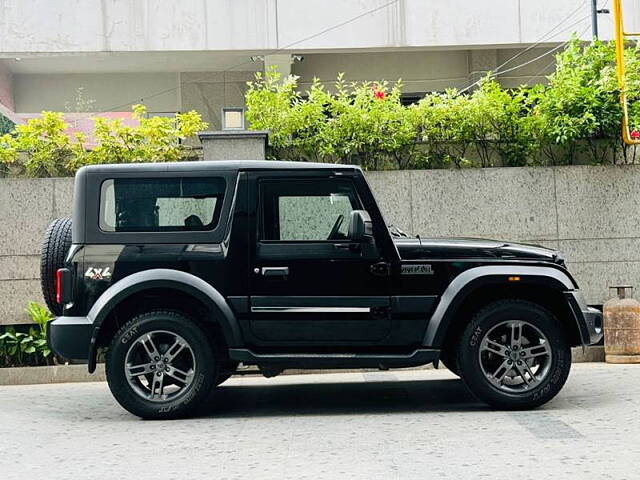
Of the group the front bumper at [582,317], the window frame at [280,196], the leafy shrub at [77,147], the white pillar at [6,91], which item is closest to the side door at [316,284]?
the window frame at [280,196]

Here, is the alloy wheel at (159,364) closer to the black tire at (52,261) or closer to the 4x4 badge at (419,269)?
the black tire at (52,261)

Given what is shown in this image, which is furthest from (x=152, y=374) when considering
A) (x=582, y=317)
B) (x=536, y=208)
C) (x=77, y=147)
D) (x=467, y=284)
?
(x=536, y=208)

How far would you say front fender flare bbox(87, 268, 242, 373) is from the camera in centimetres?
811

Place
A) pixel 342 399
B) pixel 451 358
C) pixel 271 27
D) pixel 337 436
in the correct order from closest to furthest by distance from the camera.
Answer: pixel 337 436
pixel 451 358
pixel 342 399
pixel 271 27

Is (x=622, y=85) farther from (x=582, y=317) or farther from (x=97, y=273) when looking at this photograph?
(x=97, y=273)

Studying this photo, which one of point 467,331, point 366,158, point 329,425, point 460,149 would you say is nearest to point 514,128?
point 460,149

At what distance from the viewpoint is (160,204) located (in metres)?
8.37

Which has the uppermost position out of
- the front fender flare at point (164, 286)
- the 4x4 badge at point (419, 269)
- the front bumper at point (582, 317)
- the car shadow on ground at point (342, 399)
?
the 4x4 badge at point (419, 269)

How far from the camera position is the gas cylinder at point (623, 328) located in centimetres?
1120

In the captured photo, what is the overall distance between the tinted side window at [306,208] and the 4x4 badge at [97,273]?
1.27m

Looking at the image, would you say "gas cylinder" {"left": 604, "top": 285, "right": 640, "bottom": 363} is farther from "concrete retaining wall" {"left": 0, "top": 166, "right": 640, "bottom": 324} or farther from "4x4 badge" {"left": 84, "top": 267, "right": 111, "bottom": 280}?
"4x4 badge" {"left": 84, "top": 267, "right": 111, "bottom": 280}

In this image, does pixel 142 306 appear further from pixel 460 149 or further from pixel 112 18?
pixel 112 18

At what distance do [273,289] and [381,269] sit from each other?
884 mm

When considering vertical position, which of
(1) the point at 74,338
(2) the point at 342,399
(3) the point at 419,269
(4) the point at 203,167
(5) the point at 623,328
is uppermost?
(4) the point at 203,167
